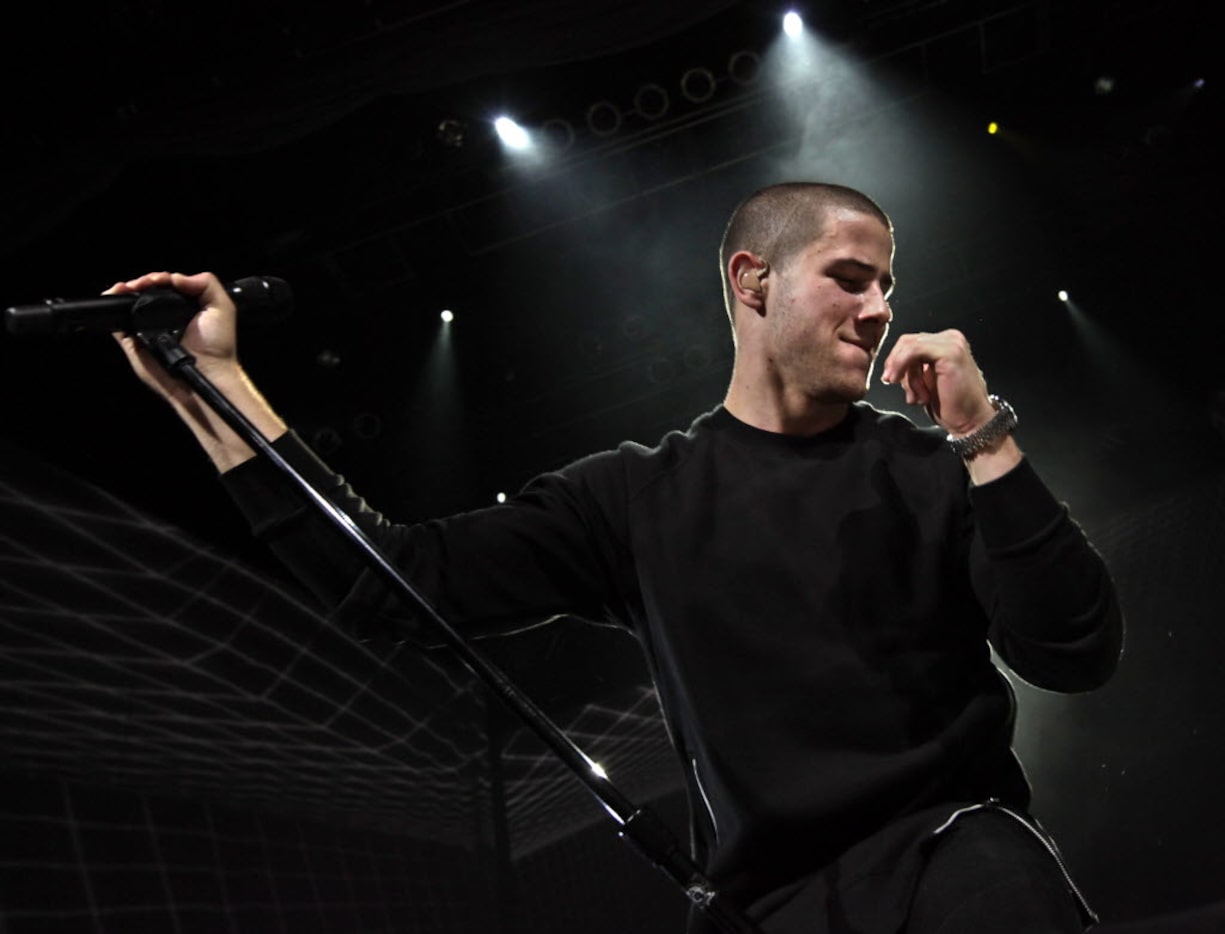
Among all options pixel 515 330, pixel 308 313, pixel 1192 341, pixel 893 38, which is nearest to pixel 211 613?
pixel 308 313

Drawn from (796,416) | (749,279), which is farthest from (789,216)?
(796,416)

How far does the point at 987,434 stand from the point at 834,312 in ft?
1.26

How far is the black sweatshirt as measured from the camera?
1.38 metres

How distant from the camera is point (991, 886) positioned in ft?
4.02

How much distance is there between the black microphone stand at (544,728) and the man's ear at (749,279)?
88cm

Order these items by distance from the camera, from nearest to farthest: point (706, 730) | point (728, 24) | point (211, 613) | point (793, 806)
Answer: point (793, 806), point (706, 730), point (728, 24), point (211, 613)

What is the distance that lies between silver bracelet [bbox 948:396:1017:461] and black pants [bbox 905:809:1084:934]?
42 cm

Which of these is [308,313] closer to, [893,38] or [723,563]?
[893,38]

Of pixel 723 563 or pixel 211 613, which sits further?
pixel 211 613

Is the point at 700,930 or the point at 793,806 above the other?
the point at 793,806

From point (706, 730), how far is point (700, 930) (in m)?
0.24

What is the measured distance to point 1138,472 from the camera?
18.7 feet

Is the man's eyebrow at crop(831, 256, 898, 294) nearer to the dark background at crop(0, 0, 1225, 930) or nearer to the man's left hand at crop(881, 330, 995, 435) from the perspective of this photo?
the man's left hand at crop(881, 330, 995, 435)

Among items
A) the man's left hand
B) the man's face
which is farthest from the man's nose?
the man's left hand
